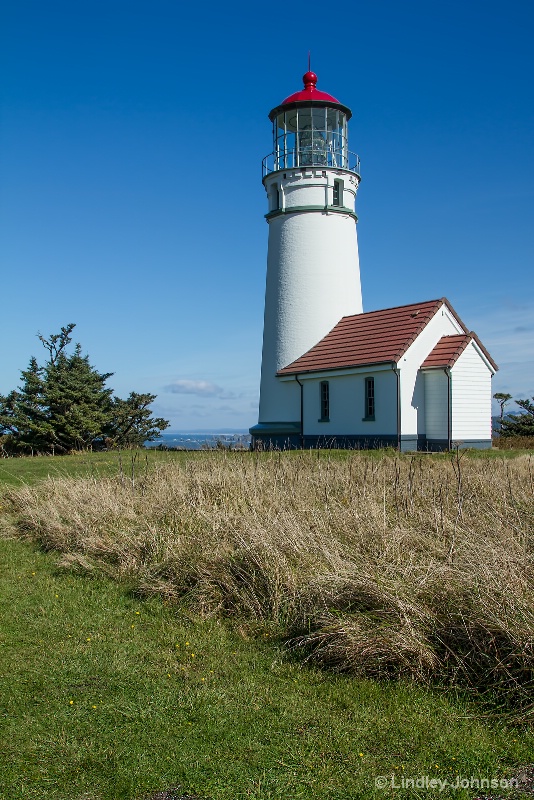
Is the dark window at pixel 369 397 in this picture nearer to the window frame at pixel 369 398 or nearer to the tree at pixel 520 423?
the window frame at pixel 369 398

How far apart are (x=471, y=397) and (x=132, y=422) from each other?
1529 centimetres

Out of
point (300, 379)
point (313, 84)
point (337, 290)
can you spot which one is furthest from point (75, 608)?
point (313, 84)

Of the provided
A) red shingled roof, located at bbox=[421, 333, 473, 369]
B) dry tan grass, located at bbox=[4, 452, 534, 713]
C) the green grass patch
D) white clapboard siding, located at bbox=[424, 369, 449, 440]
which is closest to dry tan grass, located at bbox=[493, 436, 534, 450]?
white clapboard siding, located at bbox=[424, 369, 449, 440]

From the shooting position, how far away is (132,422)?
3272cm

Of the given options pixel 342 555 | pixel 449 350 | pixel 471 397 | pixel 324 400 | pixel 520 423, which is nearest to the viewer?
pixel 342 555

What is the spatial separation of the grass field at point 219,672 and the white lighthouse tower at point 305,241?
17418mm

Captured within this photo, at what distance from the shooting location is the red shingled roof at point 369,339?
23992mm

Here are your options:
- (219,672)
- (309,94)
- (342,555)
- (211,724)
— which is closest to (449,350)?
(309,94)

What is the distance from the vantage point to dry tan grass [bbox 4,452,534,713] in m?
5.50

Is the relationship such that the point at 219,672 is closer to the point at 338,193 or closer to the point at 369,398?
the point at 369,398

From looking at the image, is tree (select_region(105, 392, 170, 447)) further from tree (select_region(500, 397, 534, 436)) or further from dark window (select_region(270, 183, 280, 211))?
tree (select_region(500, 397, 534, 436))

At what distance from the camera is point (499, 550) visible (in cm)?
619

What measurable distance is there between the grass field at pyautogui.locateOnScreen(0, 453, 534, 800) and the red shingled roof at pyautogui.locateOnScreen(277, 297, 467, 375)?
538 inches

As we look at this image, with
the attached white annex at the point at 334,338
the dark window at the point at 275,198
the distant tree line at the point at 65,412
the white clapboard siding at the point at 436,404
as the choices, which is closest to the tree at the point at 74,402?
the distant tree line at the point at 65,412
